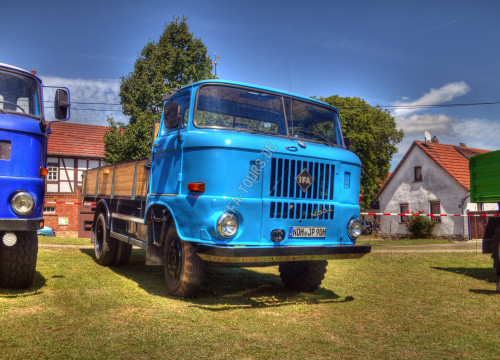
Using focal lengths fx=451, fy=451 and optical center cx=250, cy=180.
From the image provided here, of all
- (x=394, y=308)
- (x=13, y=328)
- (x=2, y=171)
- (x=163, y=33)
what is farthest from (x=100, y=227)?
A: (x=163, y=33)

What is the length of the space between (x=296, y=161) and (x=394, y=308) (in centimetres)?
224

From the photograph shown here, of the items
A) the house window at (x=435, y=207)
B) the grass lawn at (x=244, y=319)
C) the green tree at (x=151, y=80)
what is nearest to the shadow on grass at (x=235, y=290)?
the grass lawn at (x=244, y=319)

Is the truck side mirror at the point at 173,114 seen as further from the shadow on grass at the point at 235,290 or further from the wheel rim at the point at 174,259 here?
the shadow on grass at the point at 235,290

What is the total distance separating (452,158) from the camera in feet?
103

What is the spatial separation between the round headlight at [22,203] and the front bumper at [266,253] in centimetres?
209

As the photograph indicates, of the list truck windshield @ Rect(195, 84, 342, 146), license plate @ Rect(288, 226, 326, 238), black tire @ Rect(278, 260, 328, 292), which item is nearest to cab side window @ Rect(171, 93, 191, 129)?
truck windshield @ Rect(195, 84, 342, 146)

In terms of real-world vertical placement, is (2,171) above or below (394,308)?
above

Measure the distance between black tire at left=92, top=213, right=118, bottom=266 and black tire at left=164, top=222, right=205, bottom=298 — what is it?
289 cm

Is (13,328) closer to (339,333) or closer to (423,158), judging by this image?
(339,333)

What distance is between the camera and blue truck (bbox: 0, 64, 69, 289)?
5301 millimetres

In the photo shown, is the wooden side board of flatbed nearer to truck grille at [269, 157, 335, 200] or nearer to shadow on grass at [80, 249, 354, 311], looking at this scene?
shadow on grass at [80, 249, 354, 311]

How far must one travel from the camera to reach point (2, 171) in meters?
5.33

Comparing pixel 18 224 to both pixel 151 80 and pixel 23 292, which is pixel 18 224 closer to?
pixel 23 292

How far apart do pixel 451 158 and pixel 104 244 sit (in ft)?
93.1
